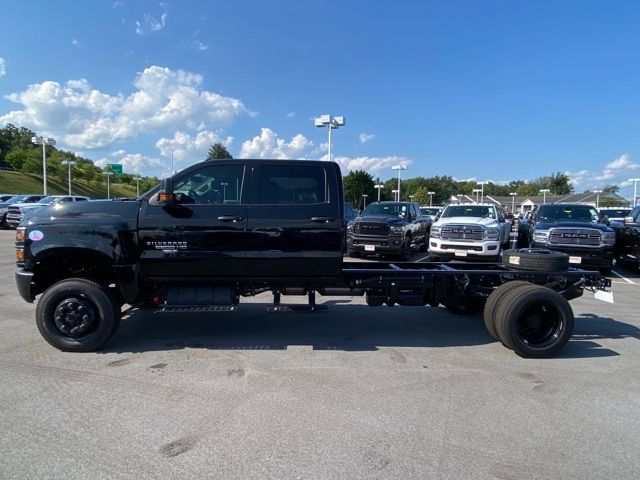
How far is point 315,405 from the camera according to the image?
387 cm

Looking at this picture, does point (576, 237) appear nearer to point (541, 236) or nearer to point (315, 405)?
point (541, 236)

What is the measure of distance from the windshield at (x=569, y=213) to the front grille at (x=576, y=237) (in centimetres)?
169

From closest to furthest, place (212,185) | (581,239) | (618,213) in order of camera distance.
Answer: (212,185)
(581,239)
(618,213)

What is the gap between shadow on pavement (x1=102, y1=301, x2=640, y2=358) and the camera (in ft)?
18.1

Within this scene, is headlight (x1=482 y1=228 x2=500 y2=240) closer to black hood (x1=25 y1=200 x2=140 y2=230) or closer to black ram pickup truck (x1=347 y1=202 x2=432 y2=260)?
black ram pickup truck (x1=347 y1=202 x2=432 y2=260)

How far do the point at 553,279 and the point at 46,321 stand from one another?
6.24 m

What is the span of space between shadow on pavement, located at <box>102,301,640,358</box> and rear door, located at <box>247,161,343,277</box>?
3.16 feet

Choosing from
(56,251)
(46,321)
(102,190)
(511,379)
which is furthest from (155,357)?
(102,190)

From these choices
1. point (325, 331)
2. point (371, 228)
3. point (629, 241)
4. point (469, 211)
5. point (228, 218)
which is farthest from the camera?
point (469, 211)

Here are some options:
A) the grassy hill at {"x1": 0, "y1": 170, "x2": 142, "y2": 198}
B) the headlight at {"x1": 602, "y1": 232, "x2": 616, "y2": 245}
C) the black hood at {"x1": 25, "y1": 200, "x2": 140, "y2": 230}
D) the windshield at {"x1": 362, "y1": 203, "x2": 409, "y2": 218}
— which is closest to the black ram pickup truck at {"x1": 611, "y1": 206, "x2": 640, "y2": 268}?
the headlight at {"x1": 602, "y1": 232, "x2": 616, "y2": 245}

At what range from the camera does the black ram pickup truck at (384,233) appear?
43.2 feet

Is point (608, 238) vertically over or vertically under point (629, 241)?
over

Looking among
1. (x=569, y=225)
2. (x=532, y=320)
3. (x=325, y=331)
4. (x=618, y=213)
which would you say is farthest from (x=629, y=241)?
(x=618, y=213)

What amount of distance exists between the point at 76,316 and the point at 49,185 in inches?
3295
